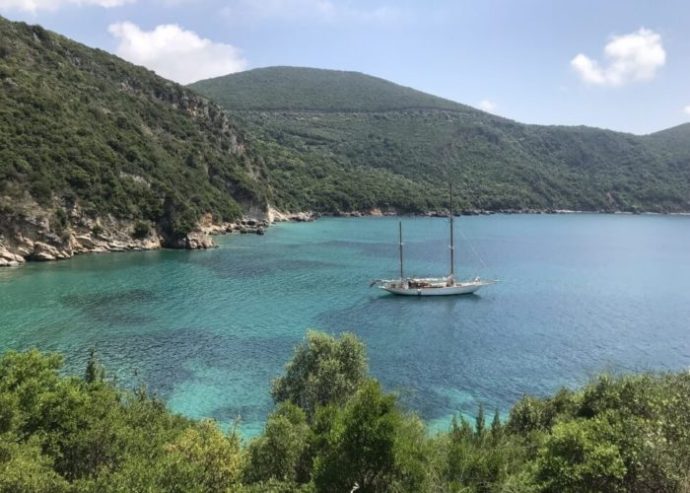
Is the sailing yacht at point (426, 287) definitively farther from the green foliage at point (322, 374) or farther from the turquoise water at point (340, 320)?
the green foliage at point (322, 374)

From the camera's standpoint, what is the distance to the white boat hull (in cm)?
6794

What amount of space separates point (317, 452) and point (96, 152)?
88608mm

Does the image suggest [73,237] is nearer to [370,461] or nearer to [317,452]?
[317,452]

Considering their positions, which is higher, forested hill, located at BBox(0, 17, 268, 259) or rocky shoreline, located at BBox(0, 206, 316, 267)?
forested hill, located at BBox(0, 17, 268, 259)

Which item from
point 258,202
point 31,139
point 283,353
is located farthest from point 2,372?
point 258,202

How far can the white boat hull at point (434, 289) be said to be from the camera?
223ft

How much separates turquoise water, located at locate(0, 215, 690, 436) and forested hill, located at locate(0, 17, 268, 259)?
7951 millimetres

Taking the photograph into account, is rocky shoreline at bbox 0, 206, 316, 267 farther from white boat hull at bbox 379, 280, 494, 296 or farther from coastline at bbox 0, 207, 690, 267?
white boat hull at bbox 379, 280, 494, 296

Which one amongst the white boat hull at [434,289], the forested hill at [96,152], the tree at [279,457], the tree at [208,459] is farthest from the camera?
the forested hill at [96,152]

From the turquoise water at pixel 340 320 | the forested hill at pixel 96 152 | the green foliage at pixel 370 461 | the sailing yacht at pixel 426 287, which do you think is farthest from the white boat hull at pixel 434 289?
the green foliage at pixel 370 461

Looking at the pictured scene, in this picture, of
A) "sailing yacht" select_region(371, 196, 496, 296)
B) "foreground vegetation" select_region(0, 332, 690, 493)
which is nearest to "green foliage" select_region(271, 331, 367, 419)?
"foreground vegetation" select_region(0, 332, 690, 493)

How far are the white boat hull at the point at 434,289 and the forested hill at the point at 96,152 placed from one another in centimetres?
4522

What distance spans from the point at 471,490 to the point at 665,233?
535 feet

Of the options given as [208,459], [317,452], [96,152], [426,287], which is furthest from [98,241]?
[208,459]
